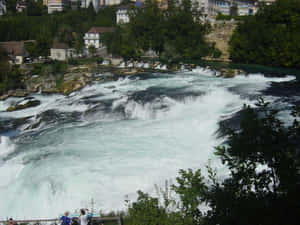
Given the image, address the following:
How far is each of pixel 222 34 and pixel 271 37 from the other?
1193cm

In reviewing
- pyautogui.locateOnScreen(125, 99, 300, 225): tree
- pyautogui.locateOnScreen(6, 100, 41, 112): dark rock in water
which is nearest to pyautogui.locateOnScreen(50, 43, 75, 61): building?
pyautogui.locateOnScreen(6, 100, 41, 112): dark rock in water

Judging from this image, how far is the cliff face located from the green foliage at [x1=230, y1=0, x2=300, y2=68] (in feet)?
11.0

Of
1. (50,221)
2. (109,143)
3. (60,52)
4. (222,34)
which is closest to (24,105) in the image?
(109,143)

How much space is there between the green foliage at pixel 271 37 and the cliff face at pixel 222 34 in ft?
11.0

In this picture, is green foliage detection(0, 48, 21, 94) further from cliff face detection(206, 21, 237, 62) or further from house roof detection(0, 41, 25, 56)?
cliff face detection(206, 21, 237, 62)

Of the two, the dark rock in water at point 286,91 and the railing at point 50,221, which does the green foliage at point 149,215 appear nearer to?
the railing at point 50,221

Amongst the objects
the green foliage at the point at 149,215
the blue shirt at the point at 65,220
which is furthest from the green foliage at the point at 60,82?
the green foliage at the point at 149,215

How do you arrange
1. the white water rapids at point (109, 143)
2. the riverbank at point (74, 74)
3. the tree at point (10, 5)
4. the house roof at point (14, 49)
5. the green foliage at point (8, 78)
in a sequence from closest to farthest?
the white water rapids at point (109, 143), the green foliage at point (8, 78), the riverbank at point (74, 74), the house roof at point (14, 49), the tree at point (10, 5)

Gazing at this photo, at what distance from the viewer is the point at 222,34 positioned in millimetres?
50938

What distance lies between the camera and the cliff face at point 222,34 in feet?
162

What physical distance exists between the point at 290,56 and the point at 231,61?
10.0 metres

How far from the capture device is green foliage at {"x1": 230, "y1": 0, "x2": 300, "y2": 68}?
37375mm

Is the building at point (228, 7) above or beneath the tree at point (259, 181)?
above

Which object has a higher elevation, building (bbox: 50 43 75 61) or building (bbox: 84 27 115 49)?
building (bbox: 84 27 115 49)
